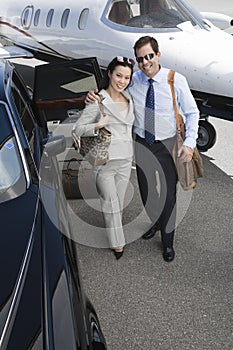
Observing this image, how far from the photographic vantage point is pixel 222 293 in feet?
11.6

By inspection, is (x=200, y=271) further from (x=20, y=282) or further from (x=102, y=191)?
(x=20, y=282)

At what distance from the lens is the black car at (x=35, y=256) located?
6.18 ft

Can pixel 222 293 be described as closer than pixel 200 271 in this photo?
Yes

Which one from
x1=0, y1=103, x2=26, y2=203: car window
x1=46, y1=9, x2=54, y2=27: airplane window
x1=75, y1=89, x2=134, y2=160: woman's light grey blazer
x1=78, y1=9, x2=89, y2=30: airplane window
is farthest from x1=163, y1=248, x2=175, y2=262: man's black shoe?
x1=46, y1=9, x2=54, y2=27: airplane window

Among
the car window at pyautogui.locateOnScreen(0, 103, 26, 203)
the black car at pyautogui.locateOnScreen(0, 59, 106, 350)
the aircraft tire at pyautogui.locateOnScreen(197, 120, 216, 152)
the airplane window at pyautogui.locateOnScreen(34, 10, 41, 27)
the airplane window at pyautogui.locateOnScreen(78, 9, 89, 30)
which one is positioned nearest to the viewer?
the black car at pyautogui.locateOnScreen(0, 59, 106, 350)

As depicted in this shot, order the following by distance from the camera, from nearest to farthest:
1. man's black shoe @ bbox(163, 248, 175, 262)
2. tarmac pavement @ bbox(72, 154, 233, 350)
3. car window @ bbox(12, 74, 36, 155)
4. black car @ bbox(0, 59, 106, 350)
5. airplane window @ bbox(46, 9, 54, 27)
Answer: black car @ bbox(0, 59, 106, 350), tarmac pavement @ bbox(72, 154, 233, 350), car window @ bbox(12, 74, 36, 155), man's black shoe @ bbox(163, 248, 175, 262), airplane window @ bbox(46, 9, 54, 27)

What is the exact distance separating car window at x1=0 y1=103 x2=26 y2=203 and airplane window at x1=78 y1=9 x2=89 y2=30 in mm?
4728

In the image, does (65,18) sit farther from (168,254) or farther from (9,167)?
(9,167)

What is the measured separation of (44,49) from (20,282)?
7.24 metres

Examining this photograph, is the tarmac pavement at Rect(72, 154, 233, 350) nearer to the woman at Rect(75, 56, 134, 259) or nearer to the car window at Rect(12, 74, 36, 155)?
the woman at Rect(75, 56, 134, 259)

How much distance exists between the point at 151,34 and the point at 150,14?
1.47ft

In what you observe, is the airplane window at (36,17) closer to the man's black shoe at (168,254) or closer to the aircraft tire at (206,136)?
the aircraft tire at (206,136)

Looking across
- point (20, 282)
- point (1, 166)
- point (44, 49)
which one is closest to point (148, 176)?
point (1, 166)

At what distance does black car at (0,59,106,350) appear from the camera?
1.88 m
